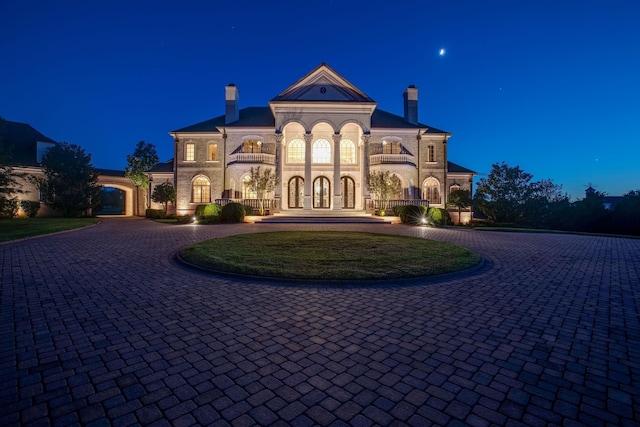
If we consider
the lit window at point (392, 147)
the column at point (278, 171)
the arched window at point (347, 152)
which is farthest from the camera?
the arched window at point (347, 152)

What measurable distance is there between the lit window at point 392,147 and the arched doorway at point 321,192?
6.18m

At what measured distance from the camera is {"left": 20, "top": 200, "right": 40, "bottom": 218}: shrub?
28844mm

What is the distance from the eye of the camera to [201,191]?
97.6 feet

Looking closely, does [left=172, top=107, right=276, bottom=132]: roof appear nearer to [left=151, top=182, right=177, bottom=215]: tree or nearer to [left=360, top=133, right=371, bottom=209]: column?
[left=151, top=182, right=177, bottom=215]: tree

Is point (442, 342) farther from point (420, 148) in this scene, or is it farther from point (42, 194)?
point (42, 194)

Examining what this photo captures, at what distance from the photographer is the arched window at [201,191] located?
29.6 metres

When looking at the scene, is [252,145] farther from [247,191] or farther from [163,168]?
[163,168]

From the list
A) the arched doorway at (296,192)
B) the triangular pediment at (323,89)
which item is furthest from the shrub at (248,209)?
the triangular pediment at (323,89)

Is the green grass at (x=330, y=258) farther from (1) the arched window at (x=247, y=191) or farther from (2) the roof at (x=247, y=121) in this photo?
(2) the roof at (x=247, y=121)

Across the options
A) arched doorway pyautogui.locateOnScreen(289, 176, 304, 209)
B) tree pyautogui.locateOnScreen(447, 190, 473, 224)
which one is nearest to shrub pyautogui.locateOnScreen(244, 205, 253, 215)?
arched doorway pyautogui.locateOnScreen(289, 176, 304, 209)

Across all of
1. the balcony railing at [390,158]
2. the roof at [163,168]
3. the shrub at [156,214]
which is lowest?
the shrub at [156,214]

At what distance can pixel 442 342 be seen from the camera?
3846 millimetres

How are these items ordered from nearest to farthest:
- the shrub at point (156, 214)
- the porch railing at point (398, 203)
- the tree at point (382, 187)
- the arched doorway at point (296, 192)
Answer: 1. the porch railing at point (398, 203)
2. the tree at point (382, 187)
3. the arched doorway at point (296, 192)
4. the shrub at point (156, 214)

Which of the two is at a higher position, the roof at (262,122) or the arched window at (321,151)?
the roof at (262,122)
